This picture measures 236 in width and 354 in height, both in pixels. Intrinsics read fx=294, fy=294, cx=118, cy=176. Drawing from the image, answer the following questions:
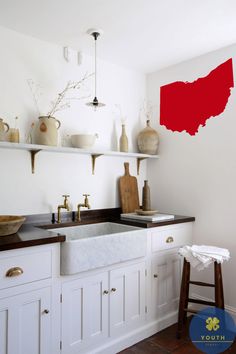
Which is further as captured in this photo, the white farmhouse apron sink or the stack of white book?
the stack of white book

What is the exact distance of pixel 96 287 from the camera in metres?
2.00

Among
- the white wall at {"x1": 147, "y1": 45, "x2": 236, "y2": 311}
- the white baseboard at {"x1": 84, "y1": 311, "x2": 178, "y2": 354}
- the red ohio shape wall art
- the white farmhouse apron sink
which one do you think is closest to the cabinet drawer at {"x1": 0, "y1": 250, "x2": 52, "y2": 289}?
the white farmhouse apron sink

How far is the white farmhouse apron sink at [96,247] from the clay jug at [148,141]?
877mm

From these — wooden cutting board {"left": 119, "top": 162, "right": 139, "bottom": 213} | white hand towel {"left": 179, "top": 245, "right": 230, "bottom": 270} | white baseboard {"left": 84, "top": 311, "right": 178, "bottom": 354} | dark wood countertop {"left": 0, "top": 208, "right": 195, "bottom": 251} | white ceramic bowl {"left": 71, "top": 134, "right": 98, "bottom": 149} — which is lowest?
white baseboard {"left": 84, "top": 311, "right": 178, "bottom": 354}

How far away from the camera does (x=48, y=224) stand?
2.29m

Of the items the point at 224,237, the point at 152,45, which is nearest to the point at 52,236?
the point at 224,237

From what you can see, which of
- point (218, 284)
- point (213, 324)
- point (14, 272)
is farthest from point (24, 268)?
point (213, 324)

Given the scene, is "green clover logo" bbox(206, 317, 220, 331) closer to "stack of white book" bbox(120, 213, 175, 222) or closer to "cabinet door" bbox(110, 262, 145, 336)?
"cabinet door" bbox(110, 262, 145, 336)

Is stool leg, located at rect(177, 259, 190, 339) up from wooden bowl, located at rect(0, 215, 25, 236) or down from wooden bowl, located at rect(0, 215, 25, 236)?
down

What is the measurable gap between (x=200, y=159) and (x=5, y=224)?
1.80m

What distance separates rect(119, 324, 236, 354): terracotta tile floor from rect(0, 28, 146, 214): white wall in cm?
119

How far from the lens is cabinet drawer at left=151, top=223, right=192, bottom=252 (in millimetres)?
2428

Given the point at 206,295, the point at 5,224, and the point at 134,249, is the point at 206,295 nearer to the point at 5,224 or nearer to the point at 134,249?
the point at 134,249

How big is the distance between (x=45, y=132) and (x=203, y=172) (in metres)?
1.45
